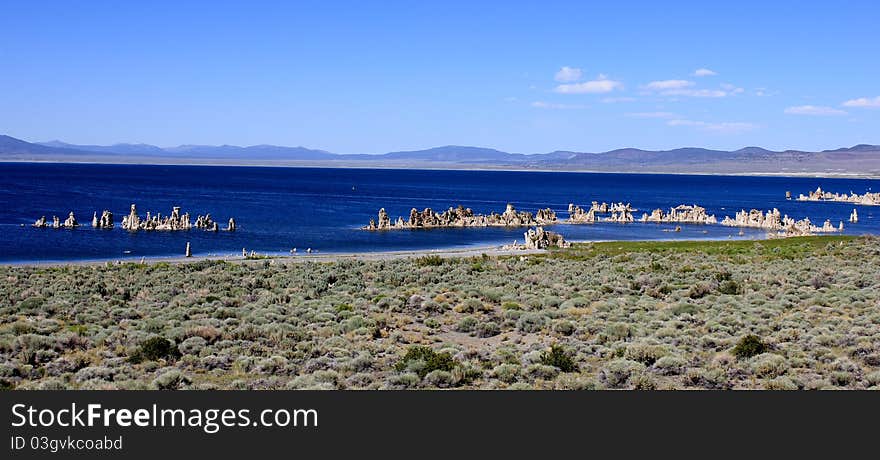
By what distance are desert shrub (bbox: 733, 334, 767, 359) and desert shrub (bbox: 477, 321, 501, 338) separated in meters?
7.15

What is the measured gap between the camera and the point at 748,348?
18859mm

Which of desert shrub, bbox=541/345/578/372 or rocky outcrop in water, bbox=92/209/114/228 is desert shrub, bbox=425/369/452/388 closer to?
desert shrub, bbox=541/345/578/372

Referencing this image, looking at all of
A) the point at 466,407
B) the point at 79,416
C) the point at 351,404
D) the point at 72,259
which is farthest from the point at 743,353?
the point at 72,259

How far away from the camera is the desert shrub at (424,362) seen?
1698 centimetres

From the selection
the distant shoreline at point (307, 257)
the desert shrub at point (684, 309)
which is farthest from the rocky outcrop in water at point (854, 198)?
the desert shrub at point (684, 309)

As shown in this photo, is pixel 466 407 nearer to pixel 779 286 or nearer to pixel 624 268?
pixel 779 286

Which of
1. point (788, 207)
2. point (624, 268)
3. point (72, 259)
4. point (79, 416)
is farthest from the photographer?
point (788, 207)

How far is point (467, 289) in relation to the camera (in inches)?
1225

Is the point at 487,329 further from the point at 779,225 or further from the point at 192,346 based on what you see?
the point at 779,225

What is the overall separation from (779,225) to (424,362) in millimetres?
96544

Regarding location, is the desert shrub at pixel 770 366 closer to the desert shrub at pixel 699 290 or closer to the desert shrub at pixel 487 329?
the desert shrub at pixel 487 329

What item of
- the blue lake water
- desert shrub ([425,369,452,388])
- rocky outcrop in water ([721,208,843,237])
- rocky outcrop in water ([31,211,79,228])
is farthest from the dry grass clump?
rocky outcrop in water ([721,208,843,237])

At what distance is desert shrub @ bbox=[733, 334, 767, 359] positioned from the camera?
1875cm

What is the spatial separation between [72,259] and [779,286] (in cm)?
5217
